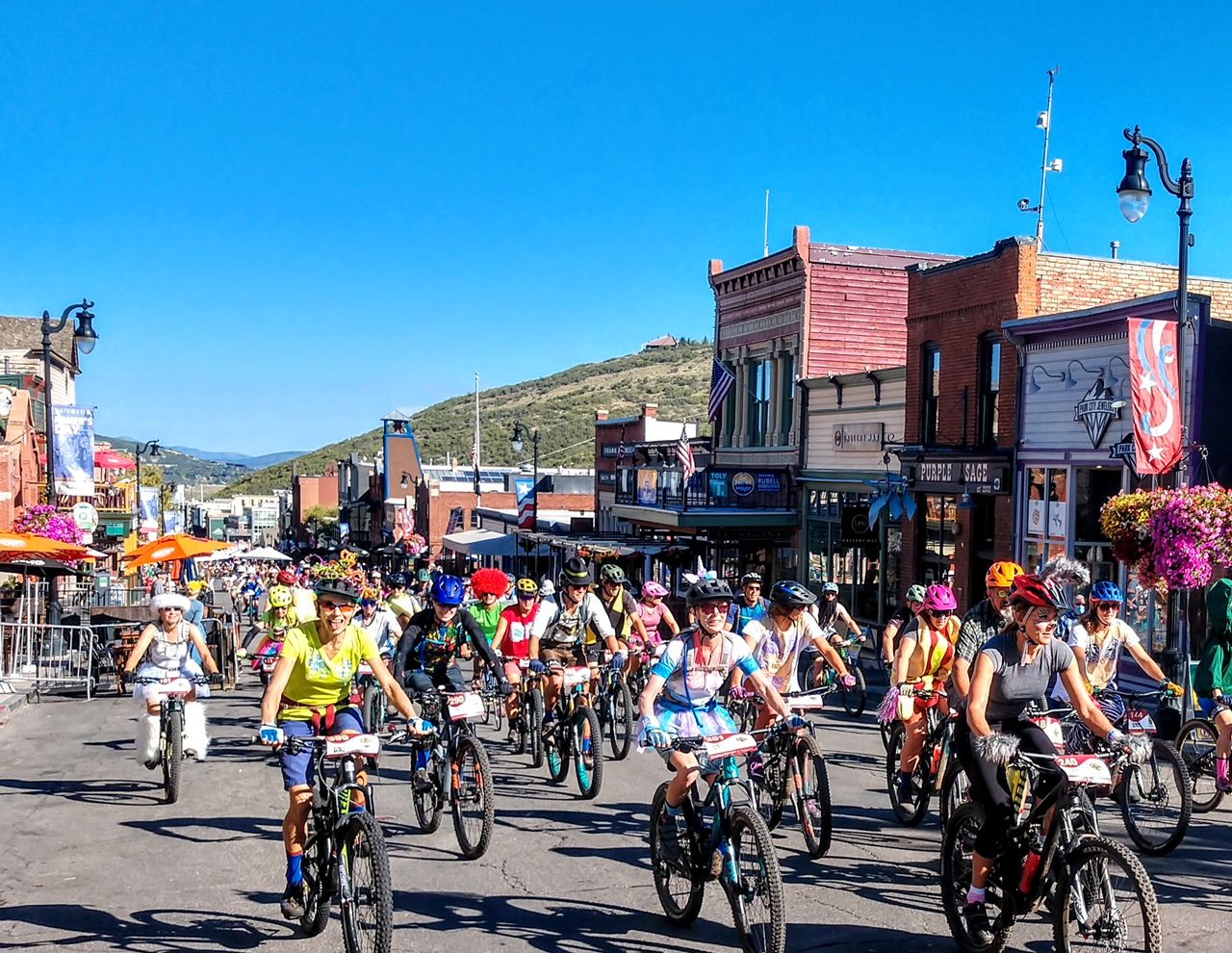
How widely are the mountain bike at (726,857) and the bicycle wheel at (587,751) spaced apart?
3248 mm

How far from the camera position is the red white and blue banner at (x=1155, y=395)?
17.5m

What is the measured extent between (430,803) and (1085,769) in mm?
5355

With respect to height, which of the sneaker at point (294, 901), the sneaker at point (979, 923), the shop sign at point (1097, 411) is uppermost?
the shop sign at point (1097, 411)

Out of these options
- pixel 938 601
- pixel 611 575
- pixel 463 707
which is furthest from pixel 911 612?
pixel 463 707

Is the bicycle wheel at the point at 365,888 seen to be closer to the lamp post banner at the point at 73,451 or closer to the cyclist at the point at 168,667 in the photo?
the cyclist at the point at 168,667

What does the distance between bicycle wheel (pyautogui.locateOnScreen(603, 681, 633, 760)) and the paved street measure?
28 cm

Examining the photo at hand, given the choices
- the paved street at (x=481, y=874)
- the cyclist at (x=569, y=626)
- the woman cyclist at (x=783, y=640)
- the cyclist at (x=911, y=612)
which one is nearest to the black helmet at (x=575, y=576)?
the cyclist at (x=569, y=626)

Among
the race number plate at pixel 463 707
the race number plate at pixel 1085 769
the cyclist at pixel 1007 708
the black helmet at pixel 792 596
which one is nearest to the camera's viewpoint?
the race number plate at pixel 1085 769

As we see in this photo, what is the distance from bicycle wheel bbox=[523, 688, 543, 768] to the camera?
38.9 ft

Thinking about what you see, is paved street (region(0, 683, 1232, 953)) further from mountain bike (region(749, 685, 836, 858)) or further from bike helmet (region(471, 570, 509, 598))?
bike helmet (region(471, 570, 509, 598))

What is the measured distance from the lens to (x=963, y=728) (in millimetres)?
6699

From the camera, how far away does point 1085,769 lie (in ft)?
19.3

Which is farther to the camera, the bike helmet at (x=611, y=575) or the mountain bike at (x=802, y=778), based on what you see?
the bike helmet at (x=611, y=575)

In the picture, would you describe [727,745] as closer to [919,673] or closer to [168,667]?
[919,673]
